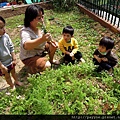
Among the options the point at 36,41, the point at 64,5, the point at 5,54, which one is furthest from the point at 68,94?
the point at 64,5

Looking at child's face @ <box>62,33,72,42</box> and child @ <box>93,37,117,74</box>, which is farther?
child's face @ <box>62,33,72,42</box>

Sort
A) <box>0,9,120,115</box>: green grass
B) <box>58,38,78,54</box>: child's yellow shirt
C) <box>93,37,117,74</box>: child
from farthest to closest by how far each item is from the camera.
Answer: <box>58,38,78,54</box>: child's yellow shirt
<box>93,37,117,74</box>: child
<box>0,9,120,115</box>: green grass

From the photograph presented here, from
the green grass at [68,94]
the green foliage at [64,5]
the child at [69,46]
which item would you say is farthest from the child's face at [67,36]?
the green foliage at [64,5]

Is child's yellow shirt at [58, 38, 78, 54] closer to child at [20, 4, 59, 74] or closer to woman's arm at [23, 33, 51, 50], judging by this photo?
child at [20, 4, 59, 74]

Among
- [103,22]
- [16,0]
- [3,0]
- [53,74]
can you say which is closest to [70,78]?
[53,74]

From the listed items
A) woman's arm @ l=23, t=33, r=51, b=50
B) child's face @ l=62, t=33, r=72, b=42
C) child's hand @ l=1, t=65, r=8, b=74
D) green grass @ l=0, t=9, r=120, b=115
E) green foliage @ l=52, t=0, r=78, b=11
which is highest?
woman's arm @ l=23, t=33, r=51, b=50

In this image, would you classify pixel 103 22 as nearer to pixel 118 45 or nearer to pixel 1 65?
pixel 118 45

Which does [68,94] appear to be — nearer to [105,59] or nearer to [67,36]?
[105,59]

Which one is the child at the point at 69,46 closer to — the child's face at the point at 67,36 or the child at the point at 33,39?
the child's face at the point at 67,36

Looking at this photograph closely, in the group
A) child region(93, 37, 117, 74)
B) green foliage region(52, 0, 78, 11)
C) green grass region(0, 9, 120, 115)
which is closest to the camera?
green grass region(0, 9, 120, 115)

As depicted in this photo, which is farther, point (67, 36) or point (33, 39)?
point (67, 36)

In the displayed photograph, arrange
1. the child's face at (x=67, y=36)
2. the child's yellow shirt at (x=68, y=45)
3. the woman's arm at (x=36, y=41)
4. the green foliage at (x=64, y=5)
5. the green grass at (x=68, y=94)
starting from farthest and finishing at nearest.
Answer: the green foliage at (x=64, y=5)
the child's yellow shirt at (x=68, y=45)
the child's face at (x=67, y=36)
the woman's arm at (x=36, y=41)
the green grass at (x=68, y=94)

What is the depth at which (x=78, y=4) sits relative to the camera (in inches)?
273

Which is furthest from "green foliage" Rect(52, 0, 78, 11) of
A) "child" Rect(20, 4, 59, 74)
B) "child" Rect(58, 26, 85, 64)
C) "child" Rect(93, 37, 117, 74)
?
"child" Rect(93, 37, 117, 74)
